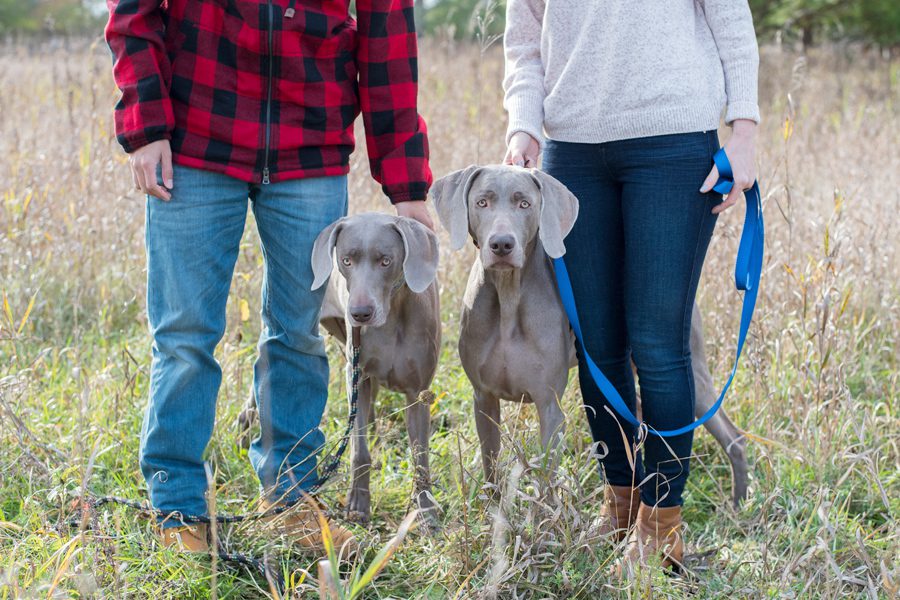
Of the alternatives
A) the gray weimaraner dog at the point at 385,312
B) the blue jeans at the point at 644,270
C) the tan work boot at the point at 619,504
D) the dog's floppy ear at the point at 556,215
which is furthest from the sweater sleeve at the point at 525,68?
the tan work boot at the point at 619,504

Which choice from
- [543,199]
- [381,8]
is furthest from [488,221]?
[381,8]

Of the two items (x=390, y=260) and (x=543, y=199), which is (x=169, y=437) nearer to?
(x=390, y=260)

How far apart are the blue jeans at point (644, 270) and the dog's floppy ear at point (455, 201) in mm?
264

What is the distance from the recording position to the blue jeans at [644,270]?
2479 mm

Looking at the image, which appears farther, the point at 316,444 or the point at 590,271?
the point at 316,444

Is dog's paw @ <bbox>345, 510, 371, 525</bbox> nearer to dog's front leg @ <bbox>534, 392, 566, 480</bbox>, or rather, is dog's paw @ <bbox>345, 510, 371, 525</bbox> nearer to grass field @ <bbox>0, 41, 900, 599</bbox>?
grass field @ <bbox>0, 41, 900, 599</bbox>

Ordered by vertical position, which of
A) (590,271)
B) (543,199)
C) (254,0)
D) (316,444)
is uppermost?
(254,0)

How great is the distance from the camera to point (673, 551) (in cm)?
272

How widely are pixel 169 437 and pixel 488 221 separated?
1.13 metres

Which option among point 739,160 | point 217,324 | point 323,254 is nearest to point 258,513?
point 217,324

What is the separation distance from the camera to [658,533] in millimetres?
2719

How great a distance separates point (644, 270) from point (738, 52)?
65 centimetres

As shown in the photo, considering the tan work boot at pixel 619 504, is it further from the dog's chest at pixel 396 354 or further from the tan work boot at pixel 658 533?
the dog's chest at pixel 396 354

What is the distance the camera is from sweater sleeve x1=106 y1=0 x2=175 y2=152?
7.86 ft
